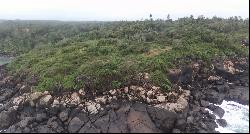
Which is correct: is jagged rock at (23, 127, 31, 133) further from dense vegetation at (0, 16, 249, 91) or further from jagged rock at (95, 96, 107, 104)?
dense vegetation at (0, 16, 249, 91)

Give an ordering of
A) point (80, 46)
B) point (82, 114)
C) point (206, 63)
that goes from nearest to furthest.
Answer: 1. point (82, 114)
2. point (206, 63)
3. point (80, 46)

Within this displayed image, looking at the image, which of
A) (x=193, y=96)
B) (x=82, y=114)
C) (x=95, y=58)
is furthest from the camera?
(x=95, y=58)

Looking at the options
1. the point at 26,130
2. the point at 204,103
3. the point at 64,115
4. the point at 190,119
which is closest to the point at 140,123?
the point at 190,119

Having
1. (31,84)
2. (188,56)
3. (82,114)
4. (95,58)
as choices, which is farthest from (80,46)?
(82,114)

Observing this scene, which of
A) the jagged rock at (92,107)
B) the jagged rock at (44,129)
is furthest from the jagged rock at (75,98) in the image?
the jagged rock at (44,129)

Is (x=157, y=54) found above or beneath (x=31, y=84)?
above

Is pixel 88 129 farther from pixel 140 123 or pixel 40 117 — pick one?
pixel 40 117

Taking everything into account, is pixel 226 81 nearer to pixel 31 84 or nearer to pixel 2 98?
pixel 31 84
